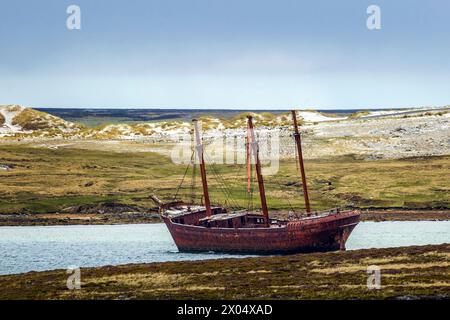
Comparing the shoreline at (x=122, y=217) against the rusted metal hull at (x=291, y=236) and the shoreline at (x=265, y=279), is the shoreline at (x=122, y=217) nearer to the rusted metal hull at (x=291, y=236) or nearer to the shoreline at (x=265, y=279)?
the rusted metal hull at (x=291, y=236)

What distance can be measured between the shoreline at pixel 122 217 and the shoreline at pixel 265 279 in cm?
4076

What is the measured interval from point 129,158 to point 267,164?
33319 millimetres

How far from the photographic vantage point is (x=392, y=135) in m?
170

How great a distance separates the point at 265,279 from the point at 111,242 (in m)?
39.5

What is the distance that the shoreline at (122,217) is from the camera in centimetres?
10703

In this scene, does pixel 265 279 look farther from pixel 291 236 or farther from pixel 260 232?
pixel 260 232

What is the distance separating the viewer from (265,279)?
53844 mm

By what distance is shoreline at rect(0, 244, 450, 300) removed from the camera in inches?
1821

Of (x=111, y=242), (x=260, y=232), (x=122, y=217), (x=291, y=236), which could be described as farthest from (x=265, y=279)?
(x=122, y=217)
